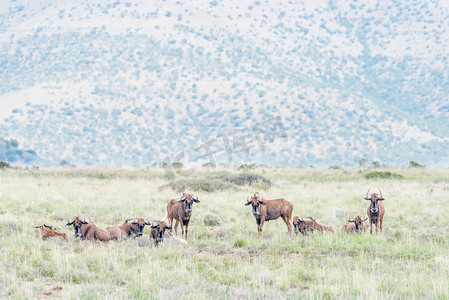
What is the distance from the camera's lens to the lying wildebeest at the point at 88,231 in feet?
41.7

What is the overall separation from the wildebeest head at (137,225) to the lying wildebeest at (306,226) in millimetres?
3744

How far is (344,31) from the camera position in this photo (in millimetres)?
117750

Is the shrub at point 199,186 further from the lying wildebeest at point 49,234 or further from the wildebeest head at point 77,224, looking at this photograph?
the lying wildebeest at point 49,234

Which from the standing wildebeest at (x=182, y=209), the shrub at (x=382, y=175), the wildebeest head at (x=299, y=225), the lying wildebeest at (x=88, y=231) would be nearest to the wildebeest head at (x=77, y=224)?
the lying wildebeest at (x=88, y=231)

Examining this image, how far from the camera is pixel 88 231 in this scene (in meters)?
12.9

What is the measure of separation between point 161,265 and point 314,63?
314 feet

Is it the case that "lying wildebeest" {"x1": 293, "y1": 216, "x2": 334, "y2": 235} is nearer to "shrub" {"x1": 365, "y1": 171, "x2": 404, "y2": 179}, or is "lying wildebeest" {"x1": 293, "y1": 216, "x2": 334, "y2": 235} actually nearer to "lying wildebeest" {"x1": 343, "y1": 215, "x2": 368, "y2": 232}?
"lying wildebeest" {"x1": 343, "y1": 215, "x2": 368, "y2": 232}

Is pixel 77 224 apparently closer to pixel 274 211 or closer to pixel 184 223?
pixel 184 223

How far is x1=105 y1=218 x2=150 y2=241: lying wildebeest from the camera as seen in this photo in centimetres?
1313

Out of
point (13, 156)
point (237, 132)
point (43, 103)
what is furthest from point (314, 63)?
point (13, 156)

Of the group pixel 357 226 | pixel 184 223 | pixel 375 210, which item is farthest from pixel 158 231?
pixel 375 210

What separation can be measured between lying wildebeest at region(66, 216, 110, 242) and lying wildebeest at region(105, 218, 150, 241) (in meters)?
0.26

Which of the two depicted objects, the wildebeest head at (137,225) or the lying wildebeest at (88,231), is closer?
the lying wildebeest at (88,231)

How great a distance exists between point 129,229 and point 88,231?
110cm
